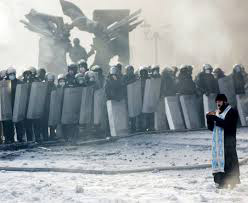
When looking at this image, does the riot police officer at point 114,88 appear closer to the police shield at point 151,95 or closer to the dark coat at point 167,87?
the police shield at point 151,95

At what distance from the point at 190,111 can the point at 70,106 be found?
337cm

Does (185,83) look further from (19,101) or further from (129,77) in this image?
(19,101)

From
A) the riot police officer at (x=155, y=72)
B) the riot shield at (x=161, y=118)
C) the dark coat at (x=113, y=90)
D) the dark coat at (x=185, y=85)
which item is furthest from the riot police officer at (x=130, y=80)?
the dark coat at (x=185, y=85)

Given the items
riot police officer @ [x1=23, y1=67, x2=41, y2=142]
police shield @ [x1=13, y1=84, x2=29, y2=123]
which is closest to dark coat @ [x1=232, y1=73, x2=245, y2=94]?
riot police officer @ [x1=23, y1=67, x2=41, y2=142]

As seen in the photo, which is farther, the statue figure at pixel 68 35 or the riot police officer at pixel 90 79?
the statue figure at pixel 68 35

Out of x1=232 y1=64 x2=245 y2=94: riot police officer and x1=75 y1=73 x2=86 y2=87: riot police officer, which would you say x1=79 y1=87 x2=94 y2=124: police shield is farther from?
x1=232 y1=64 x2=245 y2=94: riot police officer

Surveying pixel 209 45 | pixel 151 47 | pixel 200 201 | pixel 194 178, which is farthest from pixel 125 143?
pixel 151 47

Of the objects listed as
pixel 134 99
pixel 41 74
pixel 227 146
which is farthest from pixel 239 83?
pixel 227 146

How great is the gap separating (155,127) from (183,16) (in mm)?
30270

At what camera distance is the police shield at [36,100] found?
45.4 ft

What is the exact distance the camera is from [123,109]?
14195mm

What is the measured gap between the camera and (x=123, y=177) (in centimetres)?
779

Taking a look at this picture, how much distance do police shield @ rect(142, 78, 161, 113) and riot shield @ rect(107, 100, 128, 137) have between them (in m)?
0.59

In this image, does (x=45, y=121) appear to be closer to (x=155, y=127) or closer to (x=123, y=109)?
(x=123, y=109)
